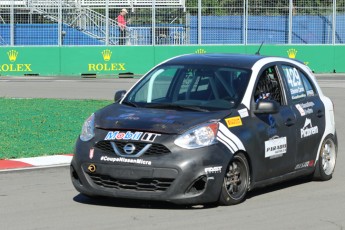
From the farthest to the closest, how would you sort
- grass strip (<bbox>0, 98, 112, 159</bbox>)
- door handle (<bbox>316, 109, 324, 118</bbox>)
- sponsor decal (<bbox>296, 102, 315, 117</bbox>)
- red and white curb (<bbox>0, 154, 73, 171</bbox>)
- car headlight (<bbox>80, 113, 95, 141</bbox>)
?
grass strip (<bbox>0, 98, 112, 159</bbox>) < red and white curb (<bbox>0, 154, 73, 171</bbox>) < door handle (<bbox>316, 109, 324, 118</bbox>) < sponsor decal (<bbox>296, 102, 315, 117</bbox>) < car headlight (<bbox>80, 113, 95, 141</bbox>)

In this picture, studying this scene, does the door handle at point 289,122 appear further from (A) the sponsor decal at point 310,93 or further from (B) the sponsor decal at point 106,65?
(B) the sponsor decal at point 106,65

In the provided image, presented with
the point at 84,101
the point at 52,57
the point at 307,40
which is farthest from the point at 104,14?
the point at 84,101

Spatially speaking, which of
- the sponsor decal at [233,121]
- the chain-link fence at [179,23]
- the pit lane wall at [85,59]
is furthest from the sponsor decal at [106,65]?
the sponsor decal at [233,121]

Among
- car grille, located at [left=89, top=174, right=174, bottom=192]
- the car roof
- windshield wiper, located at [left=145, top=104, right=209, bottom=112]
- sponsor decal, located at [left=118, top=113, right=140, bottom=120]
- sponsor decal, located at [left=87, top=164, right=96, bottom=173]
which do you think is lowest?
car grille, located at [left=89, top=174, right=174, bottom=192]

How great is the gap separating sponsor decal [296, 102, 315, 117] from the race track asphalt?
0.85 metres

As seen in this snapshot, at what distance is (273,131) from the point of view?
365 inches

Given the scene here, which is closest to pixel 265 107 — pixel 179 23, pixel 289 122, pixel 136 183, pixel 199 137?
pixel 289 122

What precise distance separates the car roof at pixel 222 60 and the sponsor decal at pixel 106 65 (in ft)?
77.9

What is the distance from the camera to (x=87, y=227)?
7.62 m

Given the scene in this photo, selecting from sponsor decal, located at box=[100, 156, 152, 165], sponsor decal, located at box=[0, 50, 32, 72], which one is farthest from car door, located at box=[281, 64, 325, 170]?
sponsor decal, located at box=[0, 50, 32, 72]

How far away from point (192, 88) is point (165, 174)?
1.46 m

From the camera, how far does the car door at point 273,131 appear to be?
29.8 ft

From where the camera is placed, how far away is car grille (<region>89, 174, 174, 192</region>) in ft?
27.2

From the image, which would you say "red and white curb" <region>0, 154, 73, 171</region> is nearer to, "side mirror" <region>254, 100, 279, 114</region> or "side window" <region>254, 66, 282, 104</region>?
"side window" <region>254, 66, 282, 104</region>
